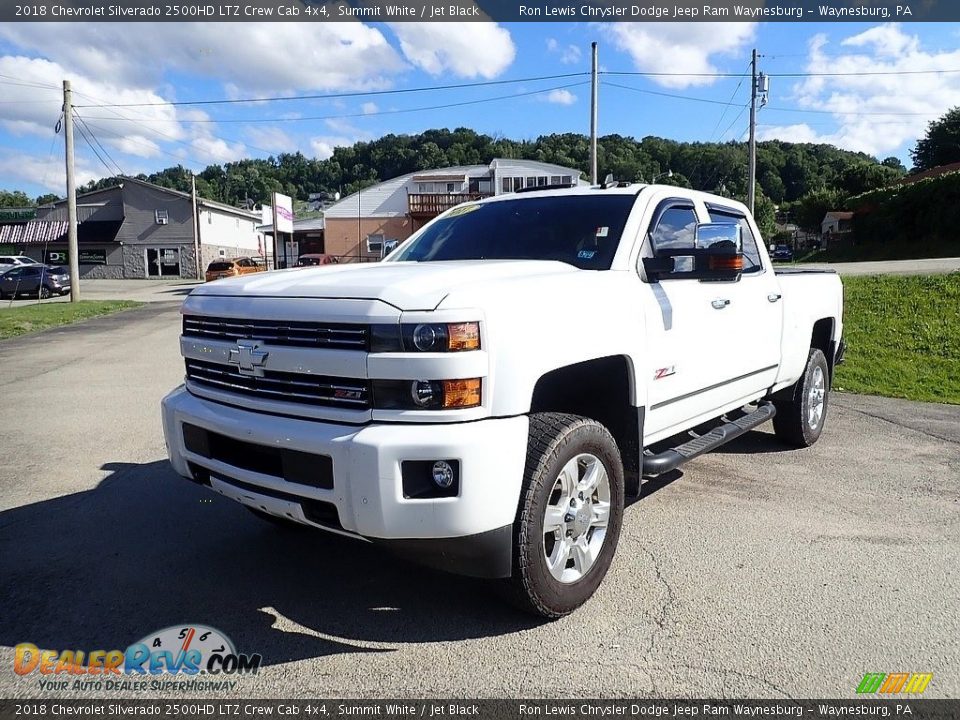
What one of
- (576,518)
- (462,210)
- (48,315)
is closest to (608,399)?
(576,518)

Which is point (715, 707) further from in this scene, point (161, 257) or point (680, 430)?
point (161, 257)

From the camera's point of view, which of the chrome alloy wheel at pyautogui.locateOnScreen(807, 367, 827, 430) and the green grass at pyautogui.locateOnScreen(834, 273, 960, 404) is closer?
the chrome alloy wheel at pyautogui.locateOnScreen(807, 367, 827, 430)

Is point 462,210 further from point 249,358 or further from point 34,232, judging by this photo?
point 34,232

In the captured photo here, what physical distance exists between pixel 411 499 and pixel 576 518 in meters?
0.89

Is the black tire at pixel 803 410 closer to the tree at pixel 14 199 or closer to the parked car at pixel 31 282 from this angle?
the parked car at pixel 31 282

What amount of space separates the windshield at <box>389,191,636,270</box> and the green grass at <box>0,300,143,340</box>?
14.3 metres

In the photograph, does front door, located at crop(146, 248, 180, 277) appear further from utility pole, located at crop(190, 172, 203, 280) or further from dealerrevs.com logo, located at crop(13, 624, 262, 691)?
dealerrevs.com logo, located at crop(13, 624, 262, 691)

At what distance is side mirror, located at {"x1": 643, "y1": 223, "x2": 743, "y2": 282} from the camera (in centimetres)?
350

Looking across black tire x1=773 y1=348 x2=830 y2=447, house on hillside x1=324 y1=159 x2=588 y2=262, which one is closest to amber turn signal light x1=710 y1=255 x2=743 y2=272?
black tire x1=773 y1=348 x2=830 y2=447

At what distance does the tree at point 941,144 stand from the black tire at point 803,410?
74430 mm

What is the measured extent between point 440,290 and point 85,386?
7.95m

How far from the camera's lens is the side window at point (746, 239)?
4.97 metres

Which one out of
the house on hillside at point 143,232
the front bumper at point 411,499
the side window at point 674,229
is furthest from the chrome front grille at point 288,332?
the house on hillside at point 143,232

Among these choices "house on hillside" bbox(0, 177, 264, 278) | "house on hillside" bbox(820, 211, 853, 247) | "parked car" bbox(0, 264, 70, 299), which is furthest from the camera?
"house on hillside" bbox(820, 211, 853, 247)
